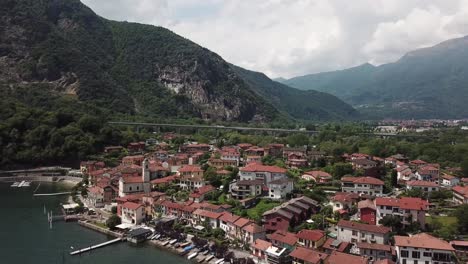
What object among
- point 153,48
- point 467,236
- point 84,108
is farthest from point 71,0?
point 467,236

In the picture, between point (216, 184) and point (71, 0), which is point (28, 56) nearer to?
point (71, 0)

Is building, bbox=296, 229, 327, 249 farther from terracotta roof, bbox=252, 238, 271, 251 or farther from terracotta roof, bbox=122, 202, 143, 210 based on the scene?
terracotta roof, bbox=122, 202, 143, 210

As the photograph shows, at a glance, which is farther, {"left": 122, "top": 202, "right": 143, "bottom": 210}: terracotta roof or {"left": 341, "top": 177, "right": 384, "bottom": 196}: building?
{"left": 341, "top": 177, "right": 384, "bottom": 196}: building

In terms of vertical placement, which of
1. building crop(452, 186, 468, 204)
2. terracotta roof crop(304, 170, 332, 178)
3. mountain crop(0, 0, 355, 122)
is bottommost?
building crop(452, 186, 468, 204)

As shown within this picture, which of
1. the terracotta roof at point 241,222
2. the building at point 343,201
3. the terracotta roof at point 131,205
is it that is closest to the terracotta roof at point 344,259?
the terracotta roof at point 241,222

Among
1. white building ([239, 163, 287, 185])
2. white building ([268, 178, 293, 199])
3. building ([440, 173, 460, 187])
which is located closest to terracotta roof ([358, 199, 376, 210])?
white building ([268, 178, 293, 199])

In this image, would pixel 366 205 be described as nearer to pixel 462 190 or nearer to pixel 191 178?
pixel 462 190

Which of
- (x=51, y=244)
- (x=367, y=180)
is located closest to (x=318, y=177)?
(x=367, y=180)
